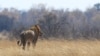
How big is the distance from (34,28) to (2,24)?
53.2m

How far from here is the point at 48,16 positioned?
3741 centimetres

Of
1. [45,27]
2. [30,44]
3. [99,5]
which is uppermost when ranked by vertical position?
[30,44]

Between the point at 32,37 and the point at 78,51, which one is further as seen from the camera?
the point at 32,37

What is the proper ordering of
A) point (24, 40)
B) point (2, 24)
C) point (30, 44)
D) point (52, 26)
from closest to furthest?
point (24, 40) → point (30, 44) → point (52, 26) → point (2, 24)

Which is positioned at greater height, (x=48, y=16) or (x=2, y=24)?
(x=48, y=16)

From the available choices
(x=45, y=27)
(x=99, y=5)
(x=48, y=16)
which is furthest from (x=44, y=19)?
(x=99, y=5)

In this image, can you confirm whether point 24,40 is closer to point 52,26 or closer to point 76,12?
point 52,26

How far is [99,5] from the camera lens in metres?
109

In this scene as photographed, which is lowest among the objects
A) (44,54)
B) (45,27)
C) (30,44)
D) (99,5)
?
(99,5)

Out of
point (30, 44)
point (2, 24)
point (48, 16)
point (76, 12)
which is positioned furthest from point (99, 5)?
point (30, 44)

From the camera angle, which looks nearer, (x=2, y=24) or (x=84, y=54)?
(x=84, y=54)

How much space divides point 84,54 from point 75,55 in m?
0.26

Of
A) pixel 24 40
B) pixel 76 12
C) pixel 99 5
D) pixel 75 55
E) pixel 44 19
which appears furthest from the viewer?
pixel 99 5

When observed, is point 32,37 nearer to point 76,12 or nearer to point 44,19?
point 44,19
